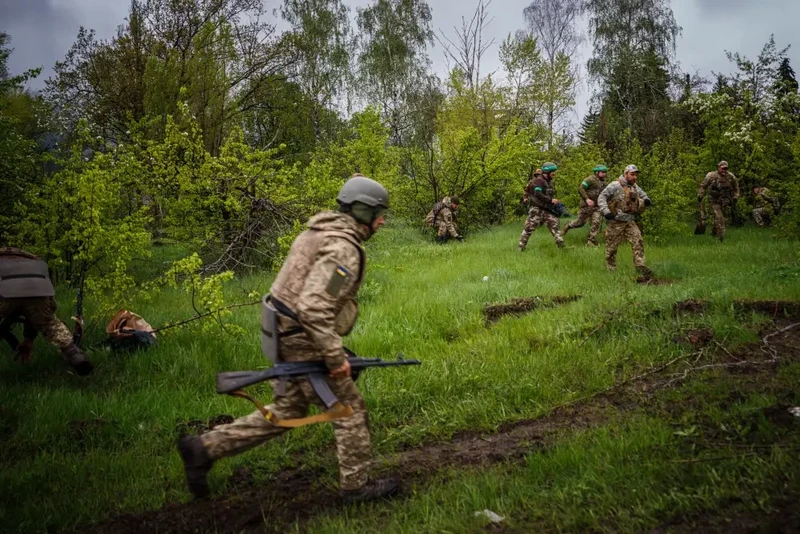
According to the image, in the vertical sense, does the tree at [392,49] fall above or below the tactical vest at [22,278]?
above

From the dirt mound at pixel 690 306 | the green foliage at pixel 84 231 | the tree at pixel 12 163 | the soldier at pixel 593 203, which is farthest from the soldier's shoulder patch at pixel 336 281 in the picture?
the soldier at pixel 593 203

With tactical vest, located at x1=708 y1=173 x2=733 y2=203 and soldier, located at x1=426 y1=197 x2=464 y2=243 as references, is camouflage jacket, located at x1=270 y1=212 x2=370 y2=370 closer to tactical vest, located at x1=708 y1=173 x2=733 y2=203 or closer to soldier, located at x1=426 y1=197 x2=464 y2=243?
tactical vest, located at x1=708 y1=173 x2=733 y2=203

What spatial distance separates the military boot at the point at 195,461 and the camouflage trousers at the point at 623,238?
7.64 metres

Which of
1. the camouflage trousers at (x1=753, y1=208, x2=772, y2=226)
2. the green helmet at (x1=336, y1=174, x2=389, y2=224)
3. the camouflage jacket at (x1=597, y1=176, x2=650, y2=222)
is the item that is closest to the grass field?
the camouflage jacket at (x1=597, y1=176, x2=650, y2=222)

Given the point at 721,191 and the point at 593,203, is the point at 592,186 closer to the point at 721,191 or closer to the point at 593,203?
the point at 593,203

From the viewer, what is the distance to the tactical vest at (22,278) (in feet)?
16.4

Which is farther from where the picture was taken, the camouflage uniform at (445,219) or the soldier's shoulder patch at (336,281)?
the camouflage uniform at (445,219)

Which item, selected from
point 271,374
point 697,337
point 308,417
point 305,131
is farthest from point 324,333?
point 305,131

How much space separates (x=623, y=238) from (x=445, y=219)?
7001 mm

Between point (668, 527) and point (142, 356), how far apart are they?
5.16 m

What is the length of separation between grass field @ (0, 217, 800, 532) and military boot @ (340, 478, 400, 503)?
89 millimetres

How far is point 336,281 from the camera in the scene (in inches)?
119

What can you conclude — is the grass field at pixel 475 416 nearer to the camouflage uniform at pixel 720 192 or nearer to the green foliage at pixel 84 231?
the green foliage at pixel 84 231

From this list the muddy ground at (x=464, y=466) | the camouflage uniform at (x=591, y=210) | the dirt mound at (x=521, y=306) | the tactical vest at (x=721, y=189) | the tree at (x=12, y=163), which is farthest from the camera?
the camouflage uniform at (x=591, y=210)
